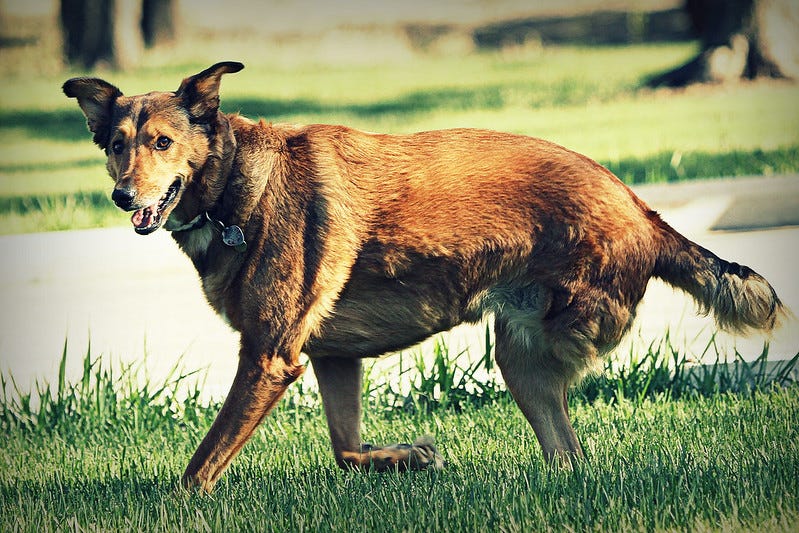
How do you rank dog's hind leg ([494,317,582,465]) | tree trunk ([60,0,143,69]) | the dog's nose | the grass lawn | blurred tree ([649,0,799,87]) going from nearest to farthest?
the grass lawn
the dog's nose
dog's hind leg ([494,317,582,465])
blurred tree ([649,0,799,87])
tree trunk ([60,0,143,69])

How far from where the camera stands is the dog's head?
422 centimetres

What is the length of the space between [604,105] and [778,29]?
82.0 inches

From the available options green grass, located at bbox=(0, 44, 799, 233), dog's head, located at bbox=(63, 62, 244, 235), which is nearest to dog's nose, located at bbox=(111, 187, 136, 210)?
dog's head, located at bbox=(63, 62, 244, 235)

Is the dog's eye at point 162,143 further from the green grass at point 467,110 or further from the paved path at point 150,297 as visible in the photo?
the green grass at point 467,110

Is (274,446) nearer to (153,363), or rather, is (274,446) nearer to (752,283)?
(153,363)

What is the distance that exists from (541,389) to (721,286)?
0.84 meters

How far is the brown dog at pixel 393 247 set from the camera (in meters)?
4.38

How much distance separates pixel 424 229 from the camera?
4.52 metres

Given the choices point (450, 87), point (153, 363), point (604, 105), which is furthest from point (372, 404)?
point (450, 87)

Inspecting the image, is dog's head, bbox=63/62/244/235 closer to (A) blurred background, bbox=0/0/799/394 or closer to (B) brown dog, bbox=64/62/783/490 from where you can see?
(B) brown dog, bbox=64/62/783/490

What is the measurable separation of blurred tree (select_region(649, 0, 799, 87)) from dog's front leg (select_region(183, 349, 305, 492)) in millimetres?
9231

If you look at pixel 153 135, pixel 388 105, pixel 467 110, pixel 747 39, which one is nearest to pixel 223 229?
pixel 153 135

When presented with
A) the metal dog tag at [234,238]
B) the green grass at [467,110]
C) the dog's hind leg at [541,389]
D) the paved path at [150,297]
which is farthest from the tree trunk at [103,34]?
the dog's hind leg at [541,389]

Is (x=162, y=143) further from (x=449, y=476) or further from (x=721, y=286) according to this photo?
(x=721, y=286)
